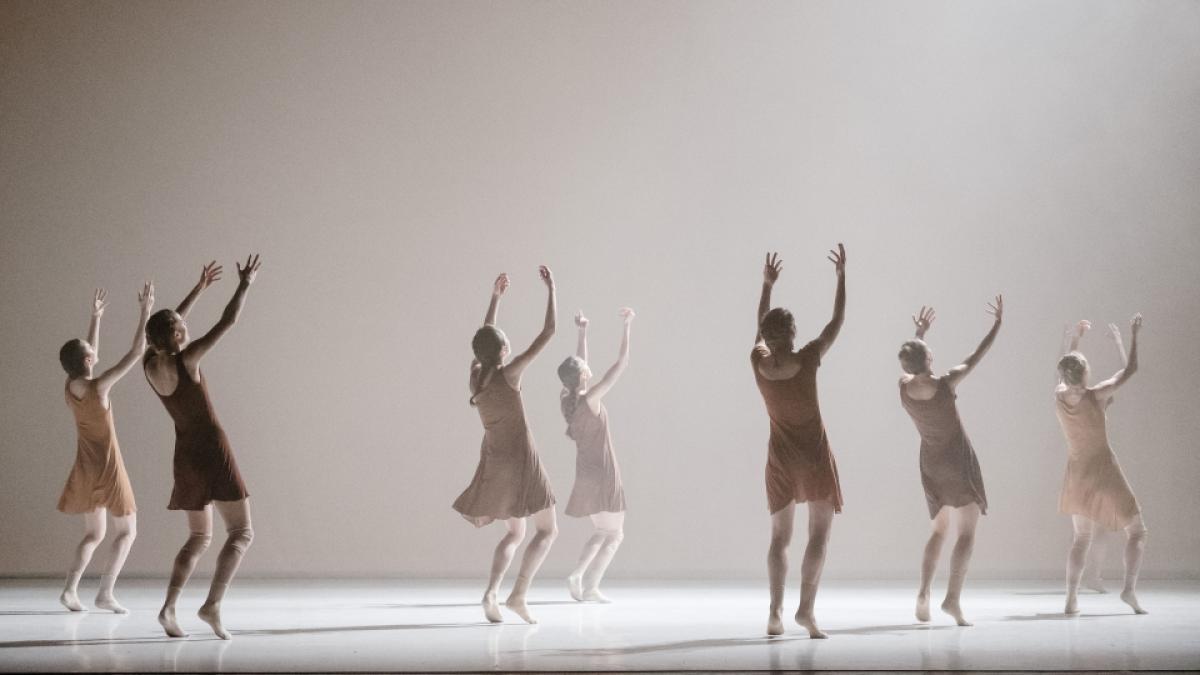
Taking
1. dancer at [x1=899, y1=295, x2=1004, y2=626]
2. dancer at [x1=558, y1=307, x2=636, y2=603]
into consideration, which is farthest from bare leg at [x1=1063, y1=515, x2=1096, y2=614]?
dancer at [x1=558, y1=307, x2=636, y2=603]

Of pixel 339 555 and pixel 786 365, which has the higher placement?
pixel 786 365

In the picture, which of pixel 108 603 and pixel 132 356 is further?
pixel 108 603

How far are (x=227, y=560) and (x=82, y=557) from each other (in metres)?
1.93

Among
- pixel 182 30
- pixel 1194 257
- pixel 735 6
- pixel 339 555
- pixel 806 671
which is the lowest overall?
pixel 339 555

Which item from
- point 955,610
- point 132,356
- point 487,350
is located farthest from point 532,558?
point 132,356

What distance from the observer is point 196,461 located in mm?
4980

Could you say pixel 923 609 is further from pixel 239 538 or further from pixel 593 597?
pixel 239 538

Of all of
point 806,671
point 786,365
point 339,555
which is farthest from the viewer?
point 339,555

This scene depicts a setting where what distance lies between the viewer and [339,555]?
27.0ft

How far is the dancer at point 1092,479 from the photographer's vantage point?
625 cm

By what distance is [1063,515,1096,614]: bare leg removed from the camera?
611cm

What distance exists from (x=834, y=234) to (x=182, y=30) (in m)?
4.95

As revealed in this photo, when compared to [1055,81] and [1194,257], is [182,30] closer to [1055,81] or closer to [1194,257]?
[1055,81]

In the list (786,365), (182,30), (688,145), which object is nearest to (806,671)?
(786,365)
